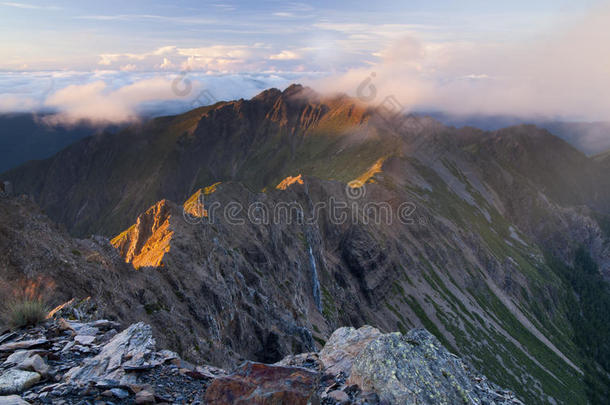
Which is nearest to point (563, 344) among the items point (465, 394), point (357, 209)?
point (357, 209)

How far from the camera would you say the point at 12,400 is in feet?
33.9

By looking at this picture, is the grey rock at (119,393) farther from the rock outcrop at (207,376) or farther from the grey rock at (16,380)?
the grey rock at (16,380)

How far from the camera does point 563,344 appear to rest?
18700 centimetres

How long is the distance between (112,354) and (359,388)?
968 centimetres

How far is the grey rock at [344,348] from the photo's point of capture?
16500 millimetres

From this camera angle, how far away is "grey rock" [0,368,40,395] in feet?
37.0

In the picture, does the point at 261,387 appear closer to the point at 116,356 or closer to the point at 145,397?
the point at 145,397

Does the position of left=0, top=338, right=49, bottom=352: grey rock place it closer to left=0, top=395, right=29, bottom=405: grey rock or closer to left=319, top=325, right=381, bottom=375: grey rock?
left=0, top=395, right=29, bottom=405: grey rock

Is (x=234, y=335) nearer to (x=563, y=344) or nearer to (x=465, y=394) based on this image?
(x=465, y=394)

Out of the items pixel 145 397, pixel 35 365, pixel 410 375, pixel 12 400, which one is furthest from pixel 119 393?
pixel 410 375

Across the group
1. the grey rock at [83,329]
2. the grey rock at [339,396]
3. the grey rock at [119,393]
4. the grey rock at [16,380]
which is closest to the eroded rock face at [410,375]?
the grey rock at [339,396]

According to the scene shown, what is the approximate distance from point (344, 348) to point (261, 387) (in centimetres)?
712

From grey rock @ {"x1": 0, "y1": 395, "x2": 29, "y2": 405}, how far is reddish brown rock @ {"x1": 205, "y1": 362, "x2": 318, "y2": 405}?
5138 mm

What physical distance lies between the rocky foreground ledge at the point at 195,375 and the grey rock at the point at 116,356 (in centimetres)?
3
